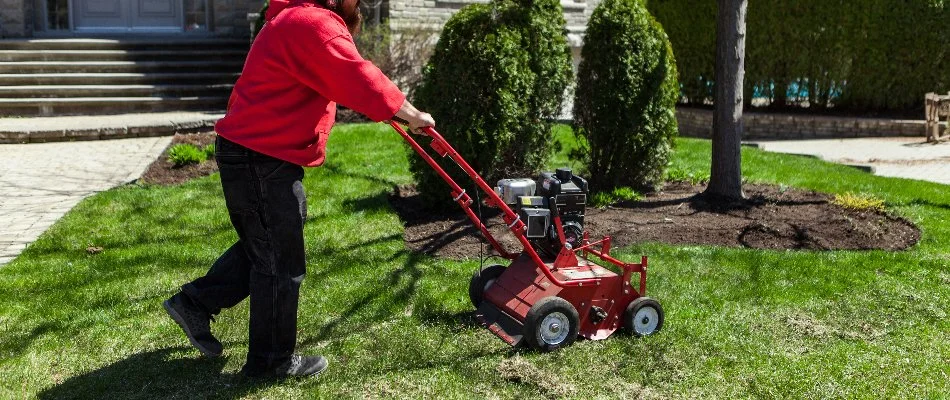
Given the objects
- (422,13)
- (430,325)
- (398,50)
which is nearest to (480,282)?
(430,325)

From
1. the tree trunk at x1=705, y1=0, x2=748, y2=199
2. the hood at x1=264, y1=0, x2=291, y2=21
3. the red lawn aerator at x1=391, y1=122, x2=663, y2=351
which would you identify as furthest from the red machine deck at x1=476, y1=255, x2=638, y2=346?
the tree trunk at x1=705, y1=0, x2=748, y2=199

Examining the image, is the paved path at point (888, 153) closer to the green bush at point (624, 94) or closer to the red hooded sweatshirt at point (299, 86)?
the green bush at point (624, 94)

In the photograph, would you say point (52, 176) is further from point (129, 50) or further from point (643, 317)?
point (643, 317)

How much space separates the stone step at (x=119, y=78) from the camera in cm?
1414

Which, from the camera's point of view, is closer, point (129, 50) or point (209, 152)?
point (209, 152)

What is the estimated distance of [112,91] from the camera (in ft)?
46.8

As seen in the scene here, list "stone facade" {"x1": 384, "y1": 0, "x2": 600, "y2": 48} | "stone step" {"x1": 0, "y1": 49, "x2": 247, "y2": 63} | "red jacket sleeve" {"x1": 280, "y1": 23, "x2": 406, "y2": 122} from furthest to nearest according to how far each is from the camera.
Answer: "stone facade" {"x1": 384, "y1": 0, "x2": 600, "y2": 48} → "stone step" {"x1": 0, "y1": 49, "x2": 247, "y2": 63} → "red jacket sleeve" {"x1": 280, "y1": 23, "x2": 406, "y2": 122}

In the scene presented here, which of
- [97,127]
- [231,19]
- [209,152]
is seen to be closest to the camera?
[209,152]

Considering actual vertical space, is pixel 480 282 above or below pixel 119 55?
below

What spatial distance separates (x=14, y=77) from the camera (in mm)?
14070

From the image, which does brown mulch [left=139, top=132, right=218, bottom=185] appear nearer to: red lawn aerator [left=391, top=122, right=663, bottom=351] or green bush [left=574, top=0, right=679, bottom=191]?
green bush [left=574, top=0, right=679, bottom=191]

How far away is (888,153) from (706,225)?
6.59 meters

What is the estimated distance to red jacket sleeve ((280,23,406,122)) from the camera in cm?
392

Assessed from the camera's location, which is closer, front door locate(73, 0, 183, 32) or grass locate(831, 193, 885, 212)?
grass locate(831, 193, 885, 212)
